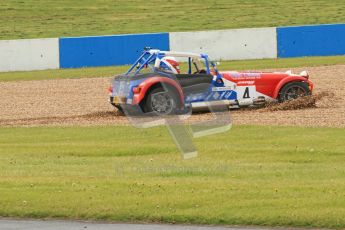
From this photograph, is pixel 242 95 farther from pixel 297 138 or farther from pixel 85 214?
pixel 85 214

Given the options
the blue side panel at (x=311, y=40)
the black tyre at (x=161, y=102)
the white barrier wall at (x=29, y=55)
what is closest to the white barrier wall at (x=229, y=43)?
the blue side panel at (x=311, y=40)

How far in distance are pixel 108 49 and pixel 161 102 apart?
16.2 metres

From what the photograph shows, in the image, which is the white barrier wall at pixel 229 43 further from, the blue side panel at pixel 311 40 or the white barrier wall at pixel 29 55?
the white barrier wall at pixel 29 55

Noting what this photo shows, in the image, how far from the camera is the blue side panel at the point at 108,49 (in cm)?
3497

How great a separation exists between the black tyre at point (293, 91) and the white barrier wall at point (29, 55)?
51.0 feet

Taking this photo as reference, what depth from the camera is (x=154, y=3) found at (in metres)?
48.5

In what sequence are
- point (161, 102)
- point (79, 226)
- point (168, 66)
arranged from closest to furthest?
1. point (79, 226)
2. point (161, 102)
3. point (168, 66)

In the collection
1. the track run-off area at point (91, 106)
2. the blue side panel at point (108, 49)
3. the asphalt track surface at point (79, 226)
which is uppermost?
the blue side panel at point (108, 49)

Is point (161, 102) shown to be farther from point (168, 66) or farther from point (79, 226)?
point (79, 226)

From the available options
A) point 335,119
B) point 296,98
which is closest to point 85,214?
point 335,119

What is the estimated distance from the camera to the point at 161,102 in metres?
19.6

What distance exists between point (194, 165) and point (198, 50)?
21.8 m

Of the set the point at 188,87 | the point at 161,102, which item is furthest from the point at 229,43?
the point at 161,102

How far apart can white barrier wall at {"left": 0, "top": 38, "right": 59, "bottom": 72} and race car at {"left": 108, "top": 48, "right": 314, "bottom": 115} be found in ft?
48.2
